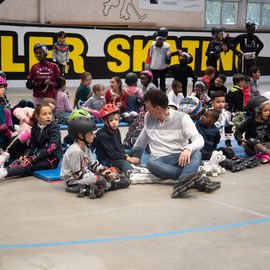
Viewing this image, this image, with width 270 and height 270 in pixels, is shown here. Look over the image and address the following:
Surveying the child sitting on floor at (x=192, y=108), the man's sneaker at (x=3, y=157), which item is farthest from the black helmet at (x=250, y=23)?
the man's sneaker at (x=3, y=157)

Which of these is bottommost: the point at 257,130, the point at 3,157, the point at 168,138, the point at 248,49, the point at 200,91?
the point at 3,157

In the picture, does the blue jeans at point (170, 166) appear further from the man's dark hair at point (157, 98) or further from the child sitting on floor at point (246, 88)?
the child sitting on floor at point (246, 88)

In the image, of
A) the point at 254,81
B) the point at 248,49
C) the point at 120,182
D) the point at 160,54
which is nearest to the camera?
the point at 120,182

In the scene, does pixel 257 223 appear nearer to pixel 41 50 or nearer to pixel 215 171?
pixel 215 171

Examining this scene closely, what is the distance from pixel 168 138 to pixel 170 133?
0.06m

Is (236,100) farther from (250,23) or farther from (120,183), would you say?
(120,183)

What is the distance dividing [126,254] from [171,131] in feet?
7.15

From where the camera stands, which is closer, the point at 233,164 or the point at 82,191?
the point at 82,191

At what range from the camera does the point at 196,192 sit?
5430 mm

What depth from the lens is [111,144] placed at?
228 inches

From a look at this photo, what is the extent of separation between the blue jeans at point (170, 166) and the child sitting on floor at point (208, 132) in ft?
3.04

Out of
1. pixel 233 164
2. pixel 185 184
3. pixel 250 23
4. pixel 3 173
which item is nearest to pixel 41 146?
pixel 3 173

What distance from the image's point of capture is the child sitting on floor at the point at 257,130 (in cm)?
678

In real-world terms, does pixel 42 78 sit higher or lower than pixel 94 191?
higher
